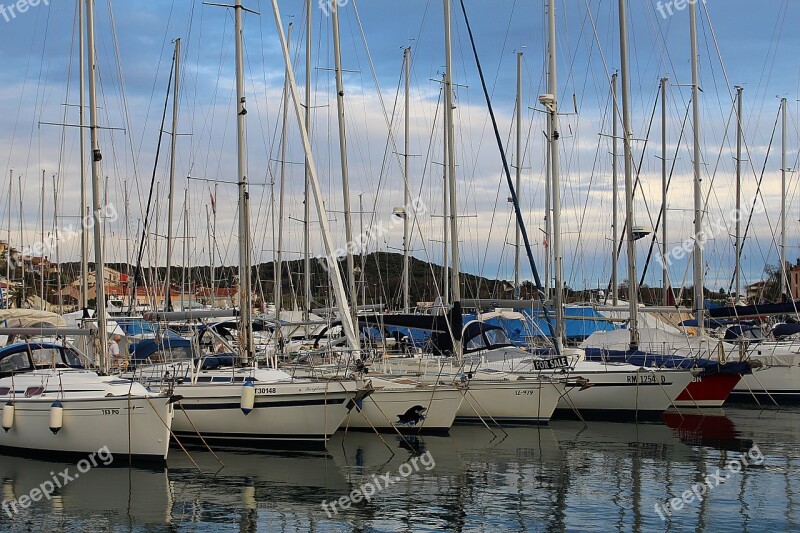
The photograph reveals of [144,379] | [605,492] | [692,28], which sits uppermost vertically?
[692,28]

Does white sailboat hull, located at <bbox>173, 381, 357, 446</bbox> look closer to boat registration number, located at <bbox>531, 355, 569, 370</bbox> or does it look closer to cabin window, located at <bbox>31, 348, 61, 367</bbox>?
cabin window, located at <bbox>31, 348, 61, 367</bbox>

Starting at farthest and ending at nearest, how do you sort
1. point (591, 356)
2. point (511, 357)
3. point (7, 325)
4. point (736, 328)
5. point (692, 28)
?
point (736, 328) → point (692, 28) → point (591, 356) → point (511, 357) → point (7, 325)

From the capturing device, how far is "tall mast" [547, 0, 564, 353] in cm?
2916

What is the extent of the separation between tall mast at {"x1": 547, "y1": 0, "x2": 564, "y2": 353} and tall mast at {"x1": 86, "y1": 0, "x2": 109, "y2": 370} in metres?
13.6

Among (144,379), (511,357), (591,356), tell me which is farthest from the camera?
(591,356)

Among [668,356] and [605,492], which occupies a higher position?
[668,356]

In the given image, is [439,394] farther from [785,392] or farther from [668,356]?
[785,392]

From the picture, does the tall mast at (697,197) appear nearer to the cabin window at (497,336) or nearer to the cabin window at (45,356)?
the cabin window at (497,336)

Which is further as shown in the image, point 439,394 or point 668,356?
point 668,356

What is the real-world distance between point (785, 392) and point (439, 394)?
15.1 m

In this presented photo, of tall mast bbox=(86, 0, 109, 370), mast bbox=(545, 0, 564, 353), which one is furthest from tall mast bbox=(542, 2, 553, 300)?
tall mast bbox=(86, 0, 109, 370)

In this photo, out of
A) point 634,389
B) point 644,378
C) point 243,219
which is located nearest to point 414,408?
point 243,219

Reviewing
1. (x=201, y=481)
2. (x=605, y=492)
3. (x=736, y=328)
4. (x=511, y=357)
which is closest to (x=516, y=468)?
(x=605, y=492)

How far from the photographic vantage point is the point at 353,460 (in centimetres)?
2112
